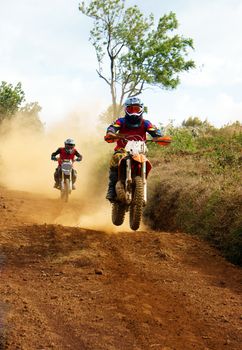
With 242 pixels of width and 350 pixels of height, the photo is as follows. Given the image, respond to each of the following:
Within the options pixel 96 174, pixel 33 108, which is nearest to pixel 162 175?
pixel 96 174

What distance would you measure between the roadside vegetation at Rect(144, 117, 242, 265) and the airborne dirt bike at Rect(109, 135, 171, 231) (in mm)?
1969

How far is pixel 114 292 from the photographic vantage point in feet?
23.1

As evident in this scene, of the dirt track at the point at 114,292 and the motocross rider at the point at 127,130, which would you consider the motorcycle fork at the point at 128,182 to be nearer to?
the motocross rider at the point at 127,130

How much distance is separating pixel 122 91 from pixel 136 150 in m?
27.6

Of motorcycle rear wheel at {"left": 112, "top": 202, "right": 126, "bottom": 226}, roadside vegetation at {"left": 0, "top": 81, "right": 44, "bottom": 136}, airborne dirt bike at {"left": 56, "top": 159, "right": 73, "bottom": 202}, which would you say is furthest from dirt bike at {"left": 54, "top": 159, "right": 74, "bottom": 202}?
roadside vegetation at {"left": 0, "top": 81, "right": 44, "bottom": 136}

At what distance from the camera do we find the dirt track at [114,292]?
5.49 meters

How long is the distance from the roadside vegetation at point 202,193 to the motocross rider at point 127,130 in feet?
7.43

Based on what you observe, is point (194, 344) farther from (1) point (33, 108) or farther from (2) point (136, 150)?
(1) point (33, 108)

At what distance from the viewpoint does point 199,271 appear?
8.60 m

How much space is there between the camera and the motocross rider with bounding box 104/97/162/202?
9797 mm

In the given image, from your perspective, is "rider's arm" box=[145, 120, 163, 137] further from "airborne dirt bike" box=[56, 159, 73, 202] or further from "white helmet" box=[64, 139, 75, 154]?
"white helmet" box=[64, 139, 75, 154]

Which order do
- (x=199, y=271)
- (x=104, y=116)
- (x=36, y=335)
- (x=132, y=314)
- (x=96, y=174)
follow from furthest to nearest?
(x=104, y=116)
(x=96, y=174)
(x=199, y=271)
(x=132, y=314)
(x=36, y=335)

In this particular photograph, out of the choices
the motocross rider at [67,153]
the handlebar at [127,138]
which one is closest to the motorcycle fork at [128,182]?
the handlebar at [127,138]

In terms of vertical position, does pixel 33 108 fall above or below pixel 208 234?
above
